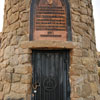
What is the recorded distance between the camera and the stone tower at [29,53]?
3.15 m

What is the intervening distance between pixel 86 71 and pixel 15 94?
1792mm

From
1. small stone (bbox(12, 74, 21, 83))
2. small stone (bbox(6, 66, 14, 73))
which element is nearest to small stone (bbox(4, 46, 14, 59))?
small stone (bbox(6, 66, 14, 73))

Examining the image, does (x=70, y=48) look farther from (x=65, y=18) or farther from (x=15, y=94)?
(x=15, y=94)

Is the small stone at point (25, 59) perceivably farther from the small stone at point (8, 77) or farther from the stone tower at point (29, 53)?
the small stone at point (8, 77)

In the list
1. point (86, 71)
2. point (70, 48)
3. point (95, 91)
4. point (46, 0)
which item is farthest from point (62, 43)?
point (95, 91)

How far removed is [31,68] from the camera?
3223mm

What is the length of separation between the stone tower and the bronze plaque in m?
0.16

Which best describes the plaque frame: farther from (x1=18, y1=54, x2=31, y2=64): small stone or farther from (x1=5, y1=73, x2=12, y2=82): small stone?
(x1=5, y1=73, x2=12, y2=82): small stone

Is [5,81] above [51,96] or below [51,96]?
above

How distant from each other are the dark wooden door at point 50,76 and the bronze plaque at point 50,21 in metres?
0.43

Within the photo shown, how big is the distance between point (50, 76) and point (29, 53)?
2.49ft

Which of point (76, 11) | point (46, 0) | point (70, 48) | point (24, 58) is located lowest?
point (24, 58)

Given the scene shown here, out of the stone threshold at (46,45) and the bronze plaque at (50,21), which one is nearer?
the stone threshold at (46,45)

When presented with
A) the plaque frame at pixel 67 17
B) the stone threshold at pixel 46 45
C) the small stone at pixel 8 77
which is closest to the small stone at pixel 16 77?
the small stone at pixel 8 77
